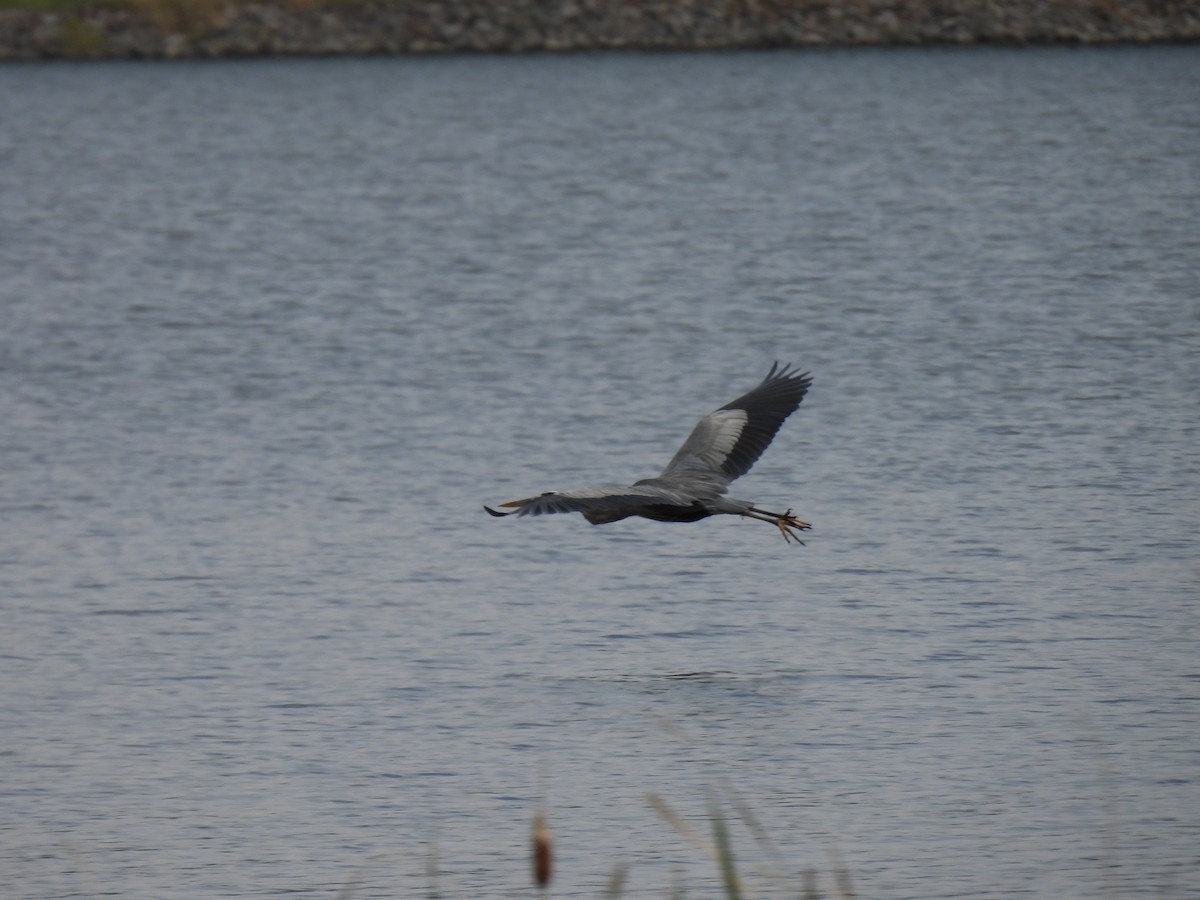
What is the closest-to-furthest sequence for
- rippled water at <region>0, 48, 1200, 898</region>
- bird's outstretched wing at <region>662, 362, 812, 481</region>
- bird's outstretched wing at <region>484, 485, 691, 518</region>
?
1. bird's outstretched wing at <region>484, 485, 691, 518</region>
2. rippled water at <region>0, 48, 1200, 898</region>
3. bird's outstretched wing at <region>662, 362, 812, 481</region>

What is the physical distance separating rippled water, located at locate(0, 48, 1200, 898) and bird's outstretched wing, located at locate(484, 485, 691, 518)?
97 cm

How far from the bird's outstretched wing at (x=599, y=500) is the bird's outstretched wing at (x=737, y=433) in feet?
2.15

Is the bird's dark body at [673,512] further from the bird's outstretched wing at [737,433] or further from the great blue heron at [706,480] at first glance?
the bird's outstretched wing at [737,433]

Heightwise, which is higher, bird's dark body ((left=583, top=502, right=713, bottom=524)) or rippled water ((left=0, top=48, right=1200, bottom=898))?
bird's dark body ((left=583, top=502, right=713, bottom=524))

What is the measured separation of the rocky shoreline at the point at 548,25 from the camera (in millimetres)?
46688

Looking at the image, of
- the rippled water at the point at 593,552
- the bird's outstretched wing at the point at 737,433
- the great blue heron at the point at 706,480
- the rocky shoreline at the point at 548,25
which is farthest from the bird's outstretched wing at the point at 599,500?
the rocky shoreline at the point at 548,25

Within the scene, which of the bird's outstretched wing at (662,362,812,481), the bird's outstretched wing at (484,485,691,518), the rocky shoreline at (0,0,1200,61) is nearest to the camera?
the bird's outstretched wing at (484,485,691,518)

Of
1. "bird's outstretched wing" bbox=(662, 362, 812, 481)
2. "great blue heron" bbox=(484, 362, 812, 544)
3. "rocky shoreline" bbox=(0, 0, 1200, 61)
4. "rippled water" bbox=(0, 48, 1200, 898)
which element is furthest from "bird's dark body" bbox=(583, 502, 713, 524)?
"rocky shoreline" bbox=(0, 0, 1200, 61)

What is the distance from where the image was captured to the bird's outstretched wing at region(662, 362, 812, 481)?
31.0ft

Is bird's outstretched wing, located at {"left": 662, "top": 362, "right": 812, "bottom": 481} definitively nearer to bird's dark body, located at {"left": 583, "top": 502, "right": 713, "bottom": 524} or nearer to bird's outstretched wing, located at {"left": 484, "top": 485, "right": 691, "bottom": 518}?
bird's dark body, located at {"left": 583, "top": 502, "right": 713, "bottom": 524}

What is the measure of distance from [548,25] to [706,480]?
40920mm

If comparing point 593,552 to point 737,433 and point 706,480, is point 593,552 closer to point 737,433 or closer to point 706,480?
point 737,433

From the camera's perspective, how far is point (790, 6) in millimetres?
47594

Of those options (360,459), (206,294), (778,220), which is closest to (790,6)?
(778,220)
